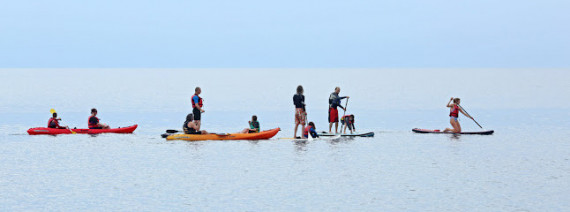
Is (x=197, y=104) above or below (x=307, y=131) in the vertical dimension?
above

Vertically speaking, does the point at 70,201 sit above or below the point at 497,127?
below

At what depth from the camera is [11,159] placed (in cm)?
2583

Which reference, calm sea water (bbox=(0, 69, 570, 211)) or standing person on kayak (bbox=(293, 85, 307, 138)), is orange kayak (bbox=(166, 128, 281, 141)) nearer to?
calm sea water (bbox=(0, 69, 570, 211))

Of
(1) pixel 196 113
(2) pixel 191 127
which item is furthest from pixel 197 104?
(2) pixel 191 127

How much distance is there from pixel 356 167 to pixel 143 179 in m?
6.27

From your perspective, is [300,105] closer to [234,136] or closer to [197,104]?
[234,136]

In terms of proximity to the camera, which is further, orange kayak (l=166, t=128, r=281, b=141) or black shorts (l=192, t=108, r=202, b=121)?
orange kayak (l=166, t=128, r=281, b=141)

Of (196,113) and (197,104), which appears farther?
(196,113)

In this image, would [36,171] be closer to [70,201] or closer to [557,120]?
[70,201]

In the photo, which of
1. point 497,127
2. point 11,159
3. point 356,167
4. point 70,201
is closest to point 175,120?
point 497,127

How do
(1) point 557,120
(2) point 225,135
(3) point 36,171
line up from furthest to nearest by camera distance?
(1) point 557,120, (2) point 225,135, (3) point 36,171

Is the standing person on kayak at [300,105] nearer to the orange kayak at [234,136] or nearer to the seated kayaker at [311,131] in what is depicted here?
the seated kayaker at [311,131]


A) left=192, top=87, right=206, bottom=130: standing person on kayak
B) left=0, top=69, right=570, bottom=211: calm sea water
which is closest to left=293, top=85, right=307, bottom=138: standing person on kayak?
left=0, top=69, right=570, bottom=211: calm sea water

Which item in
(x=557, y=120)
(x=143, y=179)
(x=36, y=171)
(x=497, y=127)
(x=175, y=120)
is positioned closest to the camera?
(x=143, y=179)
